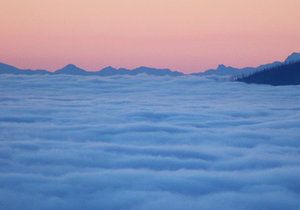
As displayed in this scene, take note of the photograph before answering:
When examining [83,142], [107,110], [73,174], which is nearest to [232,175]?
[73,174]

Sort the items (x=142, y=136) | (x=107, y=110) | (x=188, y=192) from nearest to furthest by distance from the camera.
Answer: (x=188, y=192) < (x=142, y=136) < (x=107, y=110)

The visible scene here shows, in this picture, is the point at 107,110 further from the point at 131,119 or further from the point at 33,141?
the point at 33,141

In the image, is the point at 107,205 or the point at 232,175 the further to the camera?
the point at 232,175

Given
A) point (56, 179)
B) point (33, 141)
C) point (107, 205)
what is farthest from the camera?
point (33, 141)

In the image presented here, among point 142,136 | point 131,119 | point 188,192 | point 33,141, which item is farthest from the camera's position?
point 131,119

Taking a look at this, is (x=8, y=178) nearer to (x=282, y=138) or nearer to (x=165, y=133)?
(x=165, y=133)

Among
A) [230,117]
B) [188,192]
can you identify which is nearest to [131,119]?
[230,117]
